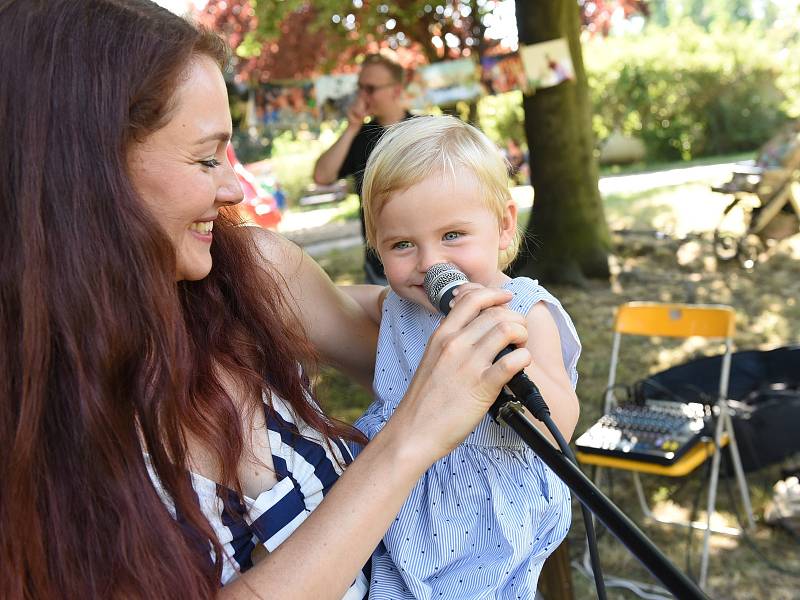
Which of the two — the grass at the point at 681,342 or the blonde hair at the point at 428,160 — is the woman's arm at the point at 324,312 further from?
the blonde hair at the point at 428,160

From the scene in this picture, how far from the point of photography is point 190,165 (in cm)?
126

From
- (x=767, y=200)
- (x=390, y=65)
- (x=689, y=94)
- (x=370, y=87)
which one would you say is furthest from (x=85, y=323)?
(x=689, y=94)

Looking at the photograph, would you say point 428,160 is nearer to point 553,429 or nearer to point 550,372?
point 550,372

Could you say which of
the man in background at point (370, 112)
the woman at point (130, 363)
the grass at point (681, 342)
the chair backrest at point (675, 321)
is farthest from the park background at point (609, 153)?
the man in background at point (370, 112)

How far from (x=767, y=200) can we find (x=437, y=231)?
25.3 feet

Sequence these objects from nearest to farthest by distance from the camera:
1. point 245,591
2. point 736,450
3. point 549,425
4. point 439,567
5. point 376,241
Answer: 1. point 549,425
2. point 245,591
3. point 439,567
4. point 376,241
5. point 736,450

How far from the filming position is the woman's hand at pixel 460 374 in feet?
3.60

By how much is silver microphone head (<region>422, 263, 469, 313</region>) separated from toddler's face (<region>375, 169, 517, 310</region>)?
0.23ft

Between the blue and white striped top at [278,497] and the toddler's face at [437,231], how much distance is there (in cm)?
31

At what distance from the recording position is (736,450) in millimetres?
3848

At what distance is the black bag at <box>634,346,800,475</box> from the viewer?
3826 millimetres

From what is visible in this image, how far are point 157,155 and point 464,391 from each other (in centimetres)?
55

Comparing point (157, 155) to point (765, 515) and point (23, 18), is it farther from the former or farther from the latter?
point (765, 515)

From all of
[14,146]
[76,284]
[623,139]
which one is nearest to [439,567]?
[76,284]
